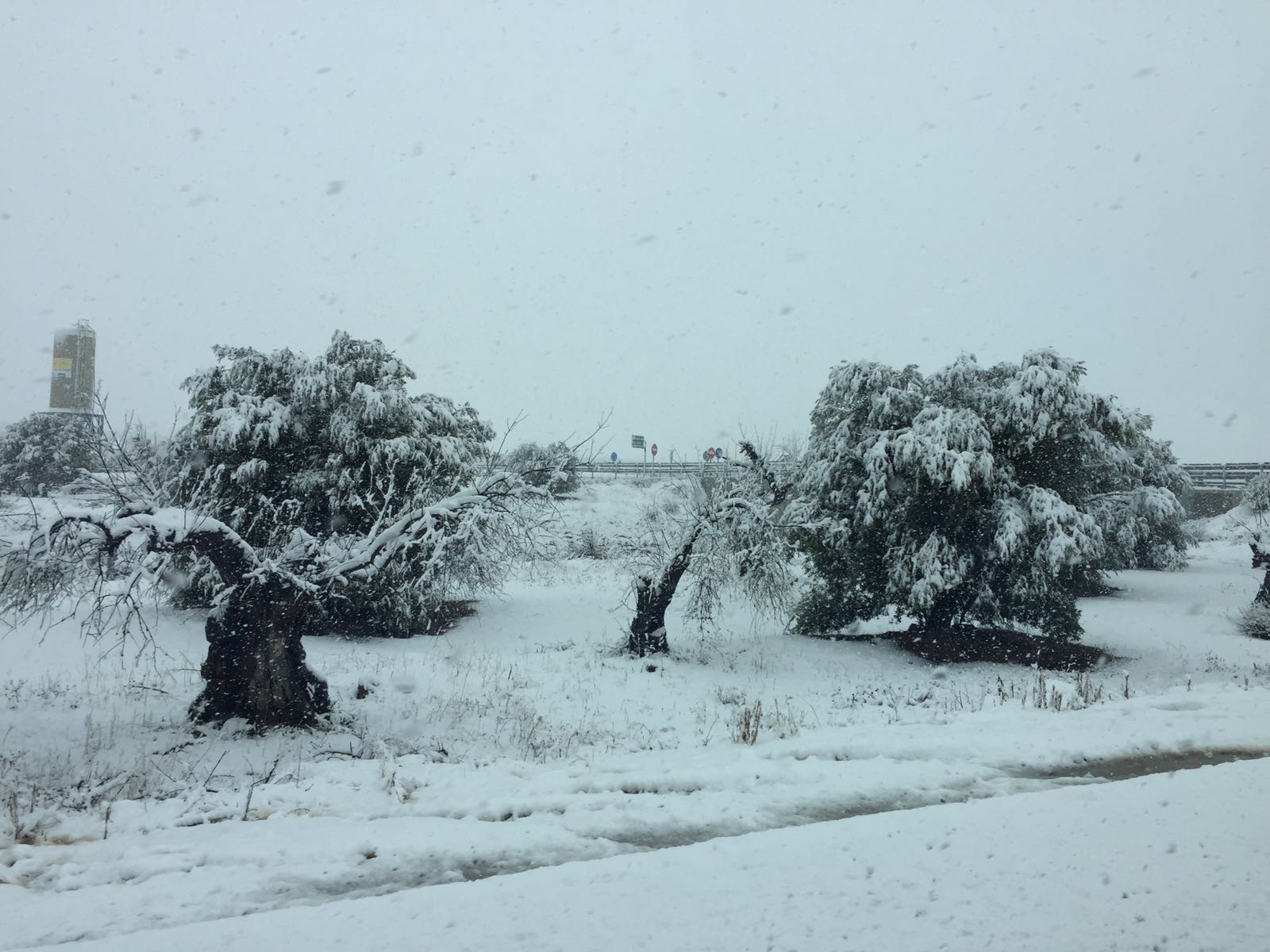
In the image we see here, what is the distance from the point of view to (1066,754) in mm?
6891

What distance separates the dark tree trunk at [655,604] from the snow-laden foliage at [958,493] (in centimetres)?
315

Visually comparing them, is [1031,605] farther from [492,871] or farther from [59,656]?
[59,656]

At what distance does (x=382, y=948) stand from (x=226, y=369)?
1656 centimetres

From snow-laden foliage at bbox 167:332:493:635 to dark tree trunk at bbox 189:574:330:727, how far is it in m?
6.72

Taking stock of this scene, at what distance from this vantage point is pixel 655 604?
15.0 metres

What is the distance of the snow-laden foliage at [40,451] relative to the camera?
32219mm

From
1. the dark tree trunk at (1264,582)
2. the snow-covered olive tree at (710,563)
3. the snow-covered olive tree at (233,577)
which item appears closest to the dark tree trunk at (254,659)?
the snow-covered olive tree at (233,577)

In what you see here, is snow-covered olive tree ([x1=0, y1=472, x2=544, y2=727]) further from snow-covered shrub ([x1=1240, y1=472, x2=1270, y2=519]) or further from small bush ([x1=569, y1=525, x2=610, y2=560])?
snow-covered shrub ([x1=1240, y1=472, x2=1270, y2=519])

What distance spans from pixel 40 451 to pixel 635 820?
37915 mm

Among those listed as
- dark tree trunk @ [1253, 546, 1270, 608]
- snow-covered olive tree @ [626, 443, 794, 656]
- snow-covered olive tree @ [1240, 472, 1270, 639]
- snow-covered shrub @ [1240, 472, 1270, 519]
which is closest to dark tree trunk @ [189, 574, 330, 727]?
snow-covered olive tree @ [626, 443, 794, 656]

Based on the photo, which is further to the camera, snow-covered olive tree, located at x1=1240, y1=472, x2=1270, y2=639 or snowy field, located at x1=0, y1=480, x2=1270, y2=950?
snow-covered olive tree, located at x1=1240, y1=472, x2=1270, y2=639

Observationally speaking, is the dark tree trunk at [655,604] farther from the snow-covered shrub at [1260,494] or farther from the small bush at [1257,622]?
the snow-covered shrub at [1260,494]

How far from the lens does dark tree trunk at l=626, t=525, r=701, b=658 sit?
14.8 meters

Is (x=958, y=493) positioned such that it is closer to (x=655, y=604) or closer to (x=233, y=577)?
(x=655, y=604)
